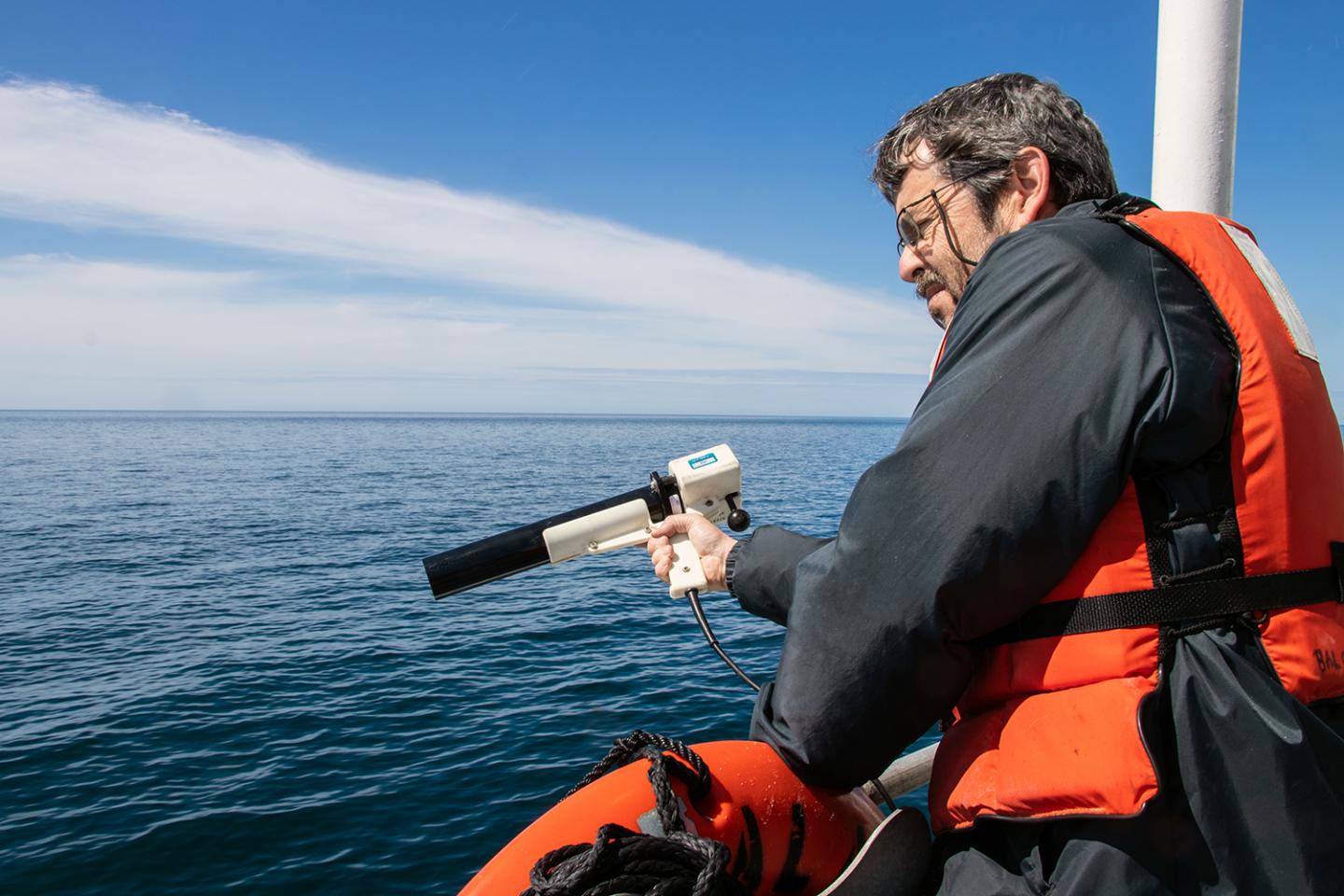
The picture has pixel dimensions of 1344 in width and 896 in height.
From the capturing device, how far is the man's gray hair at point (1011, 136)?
6.66ft

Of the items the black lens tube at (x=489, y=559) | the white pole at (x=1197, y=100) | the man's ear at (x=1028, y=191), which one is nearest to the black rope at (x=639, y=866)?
the black lens tube at (x=489, y=559)

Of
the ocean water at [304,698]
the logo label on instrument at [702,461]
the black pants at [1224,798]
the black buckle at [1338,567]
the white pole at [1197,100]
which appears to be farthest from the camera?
the ocean water at [304,698]

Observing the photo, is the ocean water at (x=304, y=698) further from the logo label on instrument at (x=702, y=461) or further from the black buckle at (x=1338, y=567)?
the black buckle at (x=1338, y=567)

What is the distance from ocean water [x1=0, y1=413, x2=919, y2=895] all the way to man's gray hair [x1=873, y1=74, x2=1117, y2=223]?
270 inches

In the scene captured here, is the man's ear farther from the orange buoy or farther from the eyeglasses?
the orange buoy

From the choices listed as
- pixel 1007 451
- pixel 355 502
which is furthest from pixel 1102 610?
pixel 355 502

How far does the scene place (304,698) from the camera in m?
11.3

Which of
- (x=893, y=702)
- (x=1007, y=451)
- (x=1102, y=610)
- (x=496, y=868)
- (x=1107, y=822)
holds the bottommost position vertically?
(x=496, y=868)

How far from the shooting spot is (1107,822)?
151 cm

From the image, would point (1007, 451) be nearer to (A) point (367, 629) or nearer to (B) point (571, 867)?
(B) point (571, 867)

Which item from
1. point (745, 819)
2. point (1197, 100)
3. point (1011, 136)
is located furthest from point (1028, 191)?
point (1197, 100)

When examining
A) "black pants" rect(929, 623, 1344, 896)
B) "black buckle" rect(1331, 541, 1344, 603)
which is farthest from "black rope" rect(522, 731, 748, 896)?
"black buckle" rect(1331, 541, 1344, 603)

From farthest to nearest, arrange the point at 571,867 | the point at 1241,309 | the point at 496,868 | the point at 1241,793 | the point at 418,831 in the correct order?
1. the point at 418,831
2. the point at 496,868
3. the point at 571,867
4. the point at 1241,309
5. the point at 1241,793

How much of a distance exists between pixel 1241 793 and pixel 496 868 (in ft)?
5.03
